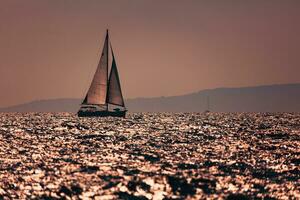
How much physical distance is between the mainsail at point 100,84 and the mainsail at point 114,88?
4.75 ft

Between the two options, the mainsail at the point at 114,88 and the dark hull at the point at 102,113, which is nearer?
the mainsail at the point at 114,88

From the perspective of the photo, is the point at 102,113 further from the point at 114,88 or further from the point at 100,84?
the point at 114,88

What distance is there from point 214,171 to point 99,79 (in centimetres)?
9968

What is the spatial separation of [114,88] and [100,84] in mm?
3746

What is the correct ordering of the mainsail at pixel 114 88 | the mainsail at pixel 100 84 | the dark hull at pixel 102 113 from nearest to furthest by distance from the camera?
the mainsail at pixel 114 88 < the mainsail at pixel 100 84 < the dark hull at pixel 102 113

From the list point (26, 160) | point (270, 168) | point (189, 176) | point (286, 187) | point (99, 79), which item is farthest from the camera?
point (99, 79)

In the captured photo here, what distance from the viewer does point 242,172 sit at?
54.8m

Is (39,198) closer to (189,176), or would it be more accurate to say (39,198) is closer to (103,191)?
(103,191)

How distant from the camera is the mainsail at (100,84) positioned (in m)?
151

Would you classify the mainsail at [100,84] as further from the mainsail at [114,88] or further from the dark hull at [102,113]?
the dark hull at [102,113]

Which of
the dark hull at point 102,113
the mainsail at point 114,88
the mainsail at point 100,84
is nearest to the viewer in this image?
the mainsail at point 114,88

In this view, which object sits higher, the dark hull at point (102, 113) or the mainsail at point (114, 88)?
the mainsail at point (114, 88)

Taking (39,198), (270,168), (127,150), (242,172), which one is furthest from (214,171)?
(127,150)

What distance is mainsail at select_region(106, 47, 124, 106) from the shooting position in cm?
15038
